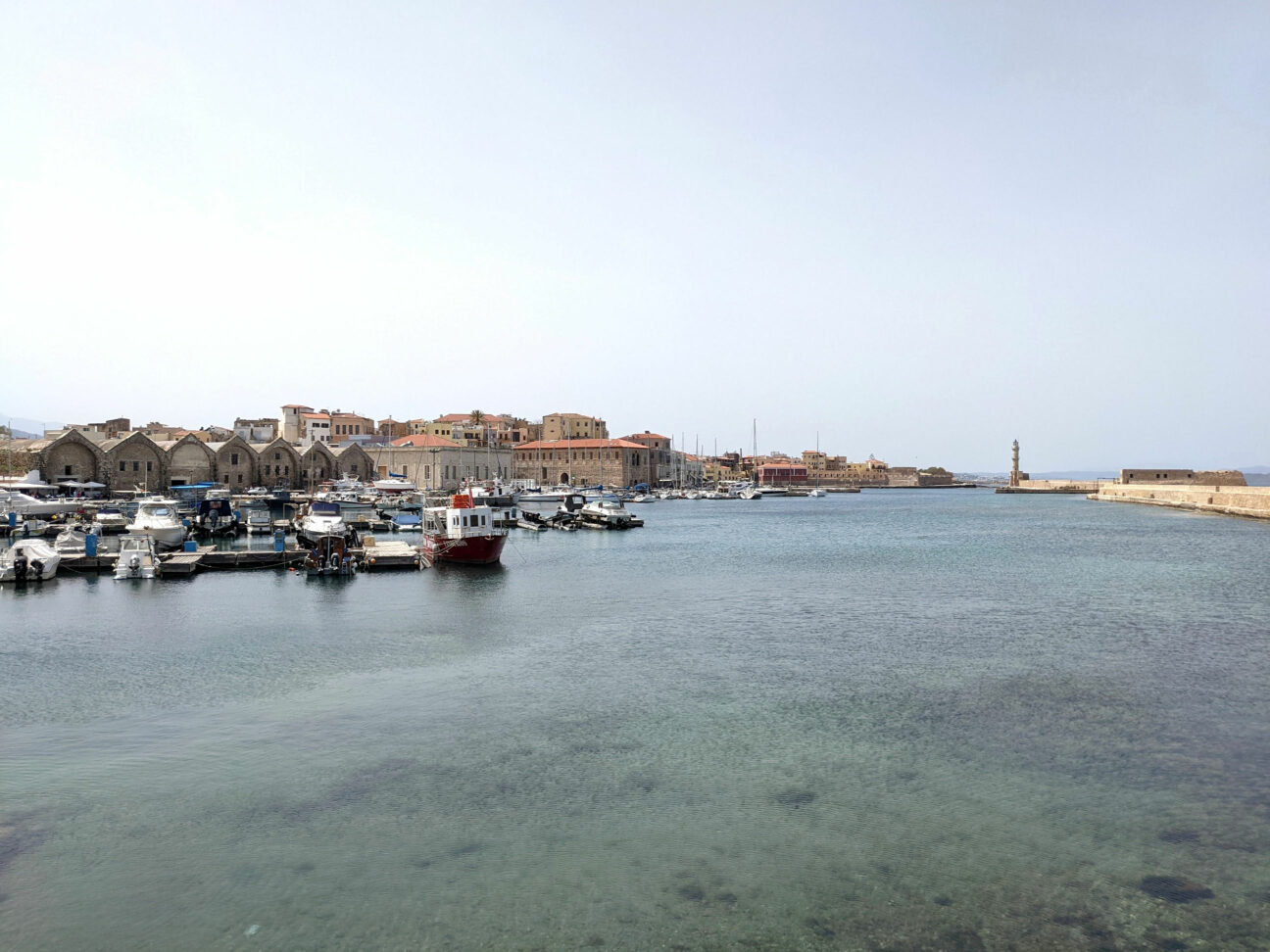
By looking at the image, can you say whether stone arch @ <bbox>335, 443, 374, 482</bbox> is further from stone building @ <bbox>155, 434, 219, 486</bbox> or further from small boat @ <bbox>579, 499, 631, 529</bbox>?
small boat @ <bbox>579, 499, 631, 529</bbox>

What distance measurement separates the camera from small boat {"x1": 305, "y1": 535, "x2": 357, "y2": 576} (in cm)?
3619

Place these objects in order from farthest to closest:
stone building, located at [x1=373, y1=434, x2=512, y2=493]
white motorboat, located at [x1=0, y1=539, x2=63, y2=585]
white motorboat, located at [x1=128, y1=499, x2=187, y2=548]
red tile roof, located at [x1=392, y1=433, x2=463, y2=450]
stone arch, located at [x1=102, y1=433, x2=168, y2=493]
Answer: red tile roof, located at [x1=392, y1=433, x2=463, y2=450] < stone building, located at [x1=373, y1=434, x2=512, y2=493] < stone arch, located at [x1=102, y1=433, x2=168, y2=493] < white motorboat, located at [x1=128, y1=499, x2=187, y2=548] < white motorboat, located at [x1=0, y1=539, x2=63, y2=585]

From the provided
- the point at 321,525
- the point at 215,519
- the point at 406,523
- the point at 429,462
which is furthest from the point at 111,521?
the point at 429,462

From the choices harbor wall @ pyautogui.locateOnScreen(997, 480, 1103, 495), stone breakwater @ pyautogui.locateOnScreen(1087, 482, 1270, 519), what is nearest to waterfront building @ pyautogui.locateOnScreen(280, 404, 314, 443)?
stone breakwater @ pyautogui.locateOnScreen(1087, 482, 1270, 519)

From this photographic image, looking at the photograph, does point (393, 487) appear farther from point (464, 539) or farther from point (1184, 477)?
point (1184, 477)

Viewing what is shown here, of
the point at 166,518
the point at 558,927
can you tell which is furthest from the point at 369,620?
the point at 166,518

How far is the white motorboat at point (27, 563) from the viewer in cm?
3434

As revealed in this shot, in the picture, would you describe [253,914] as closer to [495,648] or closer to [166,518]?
[495,648]

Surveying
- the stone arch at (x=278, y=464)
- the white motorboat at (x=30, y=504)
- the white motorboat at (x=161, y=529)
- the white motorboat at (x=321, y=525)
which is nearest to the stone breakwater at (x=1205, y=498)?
the white motorboat at (x=321, y=525)

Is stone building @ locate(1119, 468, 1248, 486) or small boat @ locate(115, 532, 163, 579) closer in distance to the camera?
small boat @ locate(115, 532, 163, 579)

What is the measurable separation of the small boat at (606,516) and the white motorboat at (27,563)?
40796 millimetres

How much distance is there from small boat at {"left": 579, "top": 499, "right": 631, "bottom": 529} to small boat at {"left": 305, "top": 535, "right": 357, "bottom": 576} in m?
34.4

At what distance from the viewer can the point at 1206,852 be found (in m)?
10.6

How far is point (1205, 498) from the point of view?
294 ft
